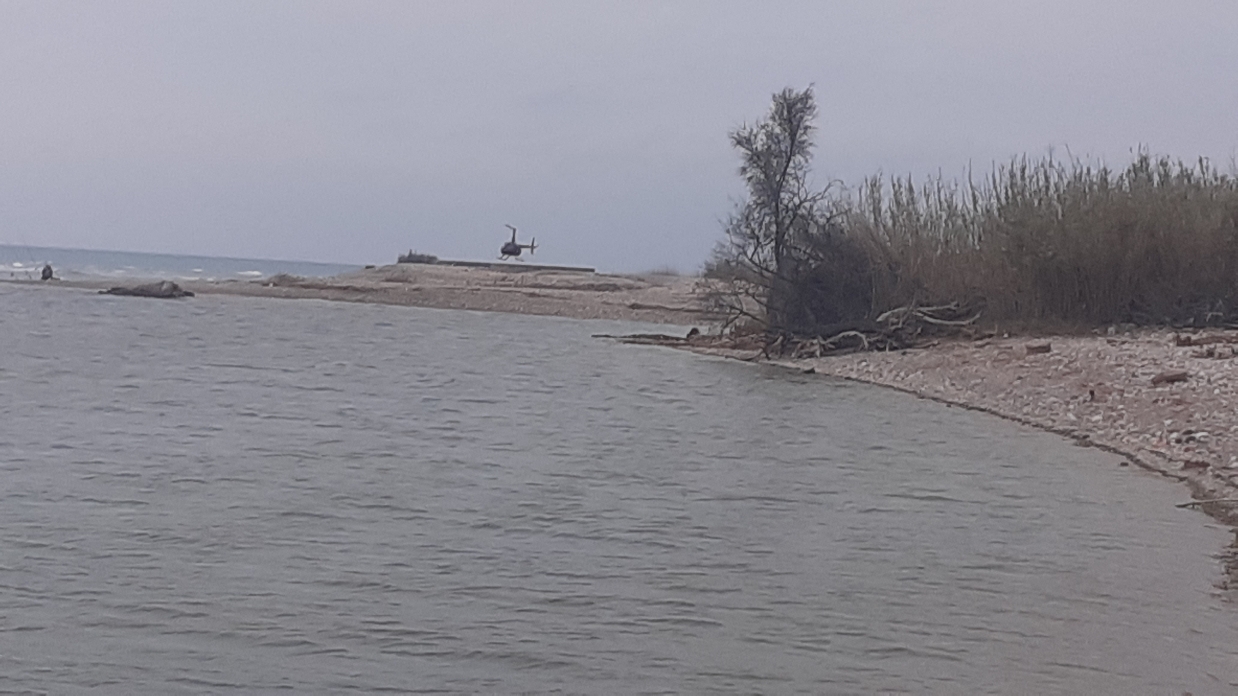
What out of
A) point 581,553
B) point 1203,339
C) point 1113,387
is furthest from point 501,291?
point 581,553

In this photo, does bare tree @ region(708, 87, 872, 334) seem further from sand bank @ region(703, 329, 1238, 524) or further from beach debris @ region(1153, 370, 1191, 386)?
beach debris @ region(1153, 370, 1191, 386)

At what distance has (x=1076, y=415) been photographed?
17.9 metres

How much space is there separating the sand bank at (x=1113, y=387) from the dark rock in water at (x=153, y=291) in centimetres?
2887

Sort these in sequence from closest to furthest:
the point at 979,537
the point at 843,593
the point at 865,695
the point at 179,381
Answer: the point at 865,695, the point at 843,593, the point at 979,537, the point at 179,381

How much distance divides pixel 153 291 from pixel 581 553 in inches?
1696

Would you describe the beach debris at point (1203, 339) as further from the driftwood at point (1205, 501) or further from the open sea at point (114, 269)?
the open sea at point (114, 269)

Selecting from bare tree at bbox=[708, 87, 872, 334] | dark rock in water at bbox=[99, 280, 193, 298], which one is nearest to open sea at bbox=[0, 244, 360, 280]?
dark rock in water at bbox=[99, 280, 193, 298]

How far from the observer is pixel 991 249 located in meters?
29.5

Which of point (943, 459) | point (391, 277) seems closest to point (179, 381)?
point (943, 459)

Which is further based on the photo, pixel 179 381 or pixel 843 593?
pixel 179 381

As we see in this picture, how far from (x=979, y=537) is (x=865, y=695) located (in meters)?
4.43

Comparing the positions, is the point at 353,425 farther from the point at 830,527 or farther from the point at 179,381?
the point at 830,527

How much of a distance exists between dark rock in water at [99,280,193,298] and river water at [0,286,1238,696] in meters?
30.0

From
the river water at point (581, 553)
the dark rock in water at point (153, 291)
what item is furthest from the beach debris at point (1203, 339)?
the dark rock in water at point (153, 291)
